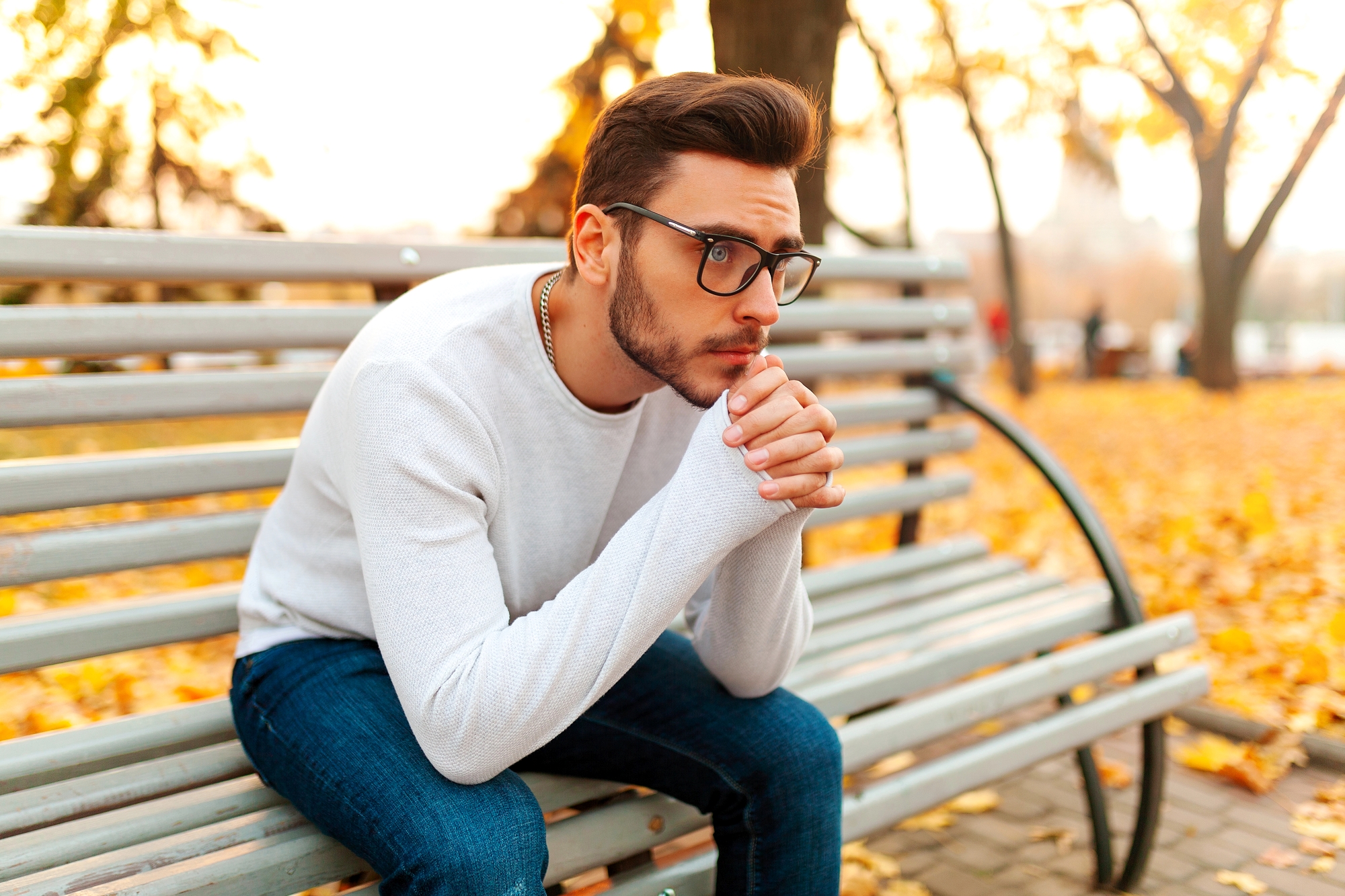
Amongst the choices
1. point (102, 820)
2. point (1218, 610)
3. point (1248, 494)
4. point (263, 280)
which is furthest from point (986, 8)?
point (102, 820)

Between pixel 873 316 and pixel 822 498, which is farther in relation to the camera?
pixel 873 316

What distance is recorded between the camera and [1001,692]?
2.36 metres

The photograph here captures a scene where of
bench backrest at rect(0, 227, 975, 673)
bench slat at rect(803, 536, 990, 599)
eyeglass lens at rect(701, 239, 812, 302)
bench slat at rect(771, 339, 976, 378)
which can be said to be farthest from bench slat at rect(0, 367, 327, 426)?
bench slat at rect(803, 536, 990, 599)

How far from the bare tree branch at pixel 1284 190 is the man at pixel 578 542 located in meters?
11.5

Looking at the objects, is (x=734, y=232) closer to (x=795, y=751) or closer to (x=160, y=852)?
(x=795, y=751)

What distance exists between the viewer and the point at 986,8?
13188mm

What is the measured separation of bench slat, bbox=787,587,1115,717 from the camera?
2.29 m

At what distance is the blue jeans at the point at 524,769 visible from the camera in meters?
1.46

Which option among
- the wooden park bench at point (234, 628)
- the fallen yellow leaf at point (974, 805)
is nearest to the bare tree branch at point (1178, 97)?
the wooden park bench at point (234, 628)

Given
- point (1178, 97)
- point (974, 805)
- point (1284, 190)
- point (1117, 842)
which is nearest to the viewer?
point (1117, 842)

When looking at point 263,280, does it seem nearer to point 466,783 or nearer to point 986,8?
point 466,783

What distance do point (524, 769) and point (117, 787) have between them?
691 mm

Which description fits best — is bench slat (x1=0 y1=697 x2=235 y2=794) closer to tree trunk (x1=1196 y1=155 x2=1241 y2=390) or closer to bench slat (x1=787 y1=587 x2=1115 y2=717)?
bench slat (x1=787 y1=587 x2=1115 y2=717)

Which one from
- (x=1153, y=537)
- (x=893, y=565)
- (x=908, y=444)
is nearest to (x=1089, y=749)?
(x=893, y=565)
